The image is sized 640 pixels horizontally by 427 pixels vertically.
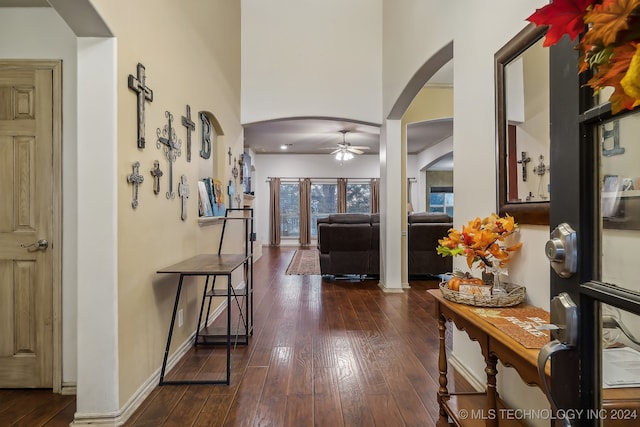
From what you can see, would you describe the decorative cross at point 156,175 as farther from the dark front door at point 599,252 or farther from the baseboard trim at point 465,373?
the baseboard trim at point 465,373

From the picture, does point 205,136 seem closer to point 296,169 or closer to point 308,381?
point 308,381

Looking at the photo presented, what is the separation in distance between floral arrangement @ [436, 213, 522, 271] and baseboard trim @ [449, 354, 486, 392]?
0.89 meters

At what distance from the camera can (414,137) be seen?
8469 mm

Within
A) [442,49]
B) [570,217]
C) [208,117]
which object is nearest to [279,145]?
[208,117]

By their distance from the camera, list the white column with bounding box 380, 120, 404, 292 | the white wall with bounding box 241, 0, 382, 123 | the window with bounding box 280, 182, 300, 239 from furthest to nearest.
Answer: the window with bounding box 280, 182, 300, 239
the white wall with bounding box 241, 0, 382, 123
the white column with bounding box 380, 120, 404, 292

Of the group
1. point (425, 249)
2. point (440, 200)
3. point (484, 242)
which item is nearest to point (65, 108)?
point (484, 242)

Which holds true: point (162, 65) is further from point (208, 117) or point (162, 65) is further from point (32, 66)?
point (208, 117)

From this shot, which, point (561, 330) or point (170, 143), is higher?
point (170, 143)

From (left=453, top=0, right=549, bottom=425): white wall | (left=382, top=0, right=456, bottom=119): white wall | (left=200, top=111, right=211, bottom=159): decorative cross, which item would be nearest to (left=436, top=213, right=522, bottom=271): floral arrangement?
(left=453, top=0, right=549, bottom=425): white wall

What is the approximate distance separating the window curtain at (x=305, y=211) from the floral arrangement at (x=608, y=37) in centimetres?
999

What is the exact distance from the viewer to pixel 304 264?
7148 mm

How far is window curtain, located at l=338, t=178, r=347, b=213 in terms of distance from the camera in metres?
10.6

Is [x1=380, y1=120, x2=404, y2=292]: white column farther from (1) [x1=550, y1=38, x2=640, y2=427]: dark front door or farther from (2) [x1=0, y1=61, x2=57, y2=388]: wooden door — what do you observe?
(1) [x1=550, y1=38, x2=640, y2=427]: dark front door

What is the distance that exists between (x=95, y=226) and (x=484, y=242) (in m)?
1.93
